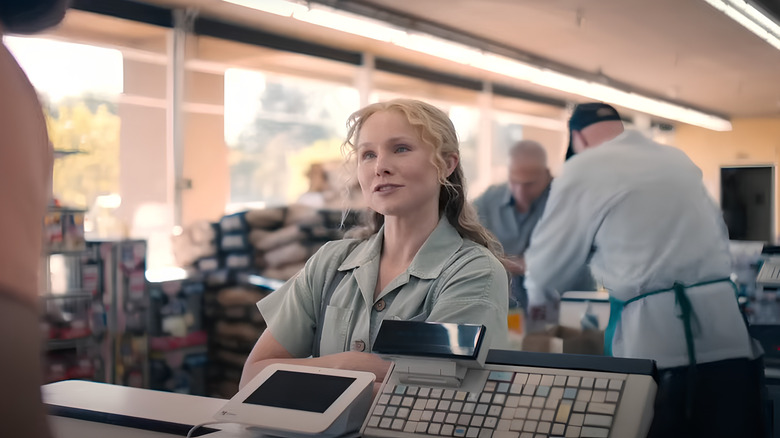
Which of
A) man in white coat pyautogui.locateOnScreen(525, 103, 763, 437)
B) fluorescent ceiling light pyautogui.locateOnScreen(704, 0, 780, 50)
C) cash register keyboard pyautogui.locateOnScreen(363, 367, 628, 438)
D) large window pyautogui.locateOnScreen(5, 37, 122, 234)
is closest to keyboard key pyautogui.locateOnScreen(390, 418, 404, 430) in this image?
cash register keyboard pyautogui.locateOnScreen(363, 367, 628, 438)

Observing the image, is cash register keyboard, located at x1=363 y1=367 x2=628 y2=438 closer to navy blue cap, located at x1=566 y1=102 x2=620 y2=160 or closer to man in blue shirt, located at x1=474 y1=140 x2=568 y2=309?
navy blue cap, located at x1=566 y1=102 x2=620 y2=160

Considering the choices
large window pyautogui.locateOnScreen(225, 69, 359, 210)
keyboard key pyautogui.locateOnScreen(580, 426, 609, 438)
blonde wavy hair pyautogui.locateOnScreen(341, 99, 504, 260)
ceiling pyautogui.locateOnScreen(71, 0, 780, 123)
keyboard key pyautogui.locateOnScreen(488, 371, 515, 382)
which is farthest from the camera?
large window pyautogui.locateOnScreen(225, 69, 359, 210)

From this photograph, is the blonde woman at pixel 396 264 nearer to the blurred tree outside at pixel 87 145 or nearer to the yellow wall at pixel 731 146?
the yellow wall at pixel 731 146

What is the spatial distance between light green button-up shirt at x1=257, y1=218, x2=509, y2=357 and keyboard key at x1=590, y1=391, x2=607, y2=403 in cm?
54

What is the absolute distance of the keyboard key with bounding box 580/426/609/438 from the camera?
3.40 ft

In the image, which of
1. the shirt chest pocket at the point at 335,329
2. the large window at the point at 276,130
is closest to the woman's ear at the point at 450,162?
the shirt chest pocket at the point at 335,329

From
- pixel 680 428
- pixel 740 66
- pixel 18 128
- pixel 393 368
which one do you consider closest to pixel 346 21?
pixel 740 66

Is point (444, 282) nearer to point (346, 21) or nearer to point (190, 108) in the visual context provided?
point (346, 21)

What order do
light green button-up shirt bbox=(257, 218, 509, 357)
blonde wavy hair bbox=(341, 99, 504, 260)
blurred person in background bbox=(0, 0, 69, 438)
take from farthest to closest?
blonde wavy hair bbox=(341, 99, 504, 260) → light green button-up shirt bbox=(257, 218, 509, 357) → blurred person in background bbox=(0, 0, 69, 438)

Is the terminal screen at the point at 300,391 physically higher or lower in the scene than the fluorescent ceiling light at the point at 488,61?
lower

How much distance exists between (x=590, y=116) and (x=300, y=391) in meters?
2.17

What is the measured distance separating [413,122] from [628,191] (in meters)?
1.24

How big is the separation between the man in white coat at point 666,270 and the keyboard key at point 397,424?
149 centimetres

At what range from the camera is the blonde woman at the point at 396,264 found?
5.67 feet
